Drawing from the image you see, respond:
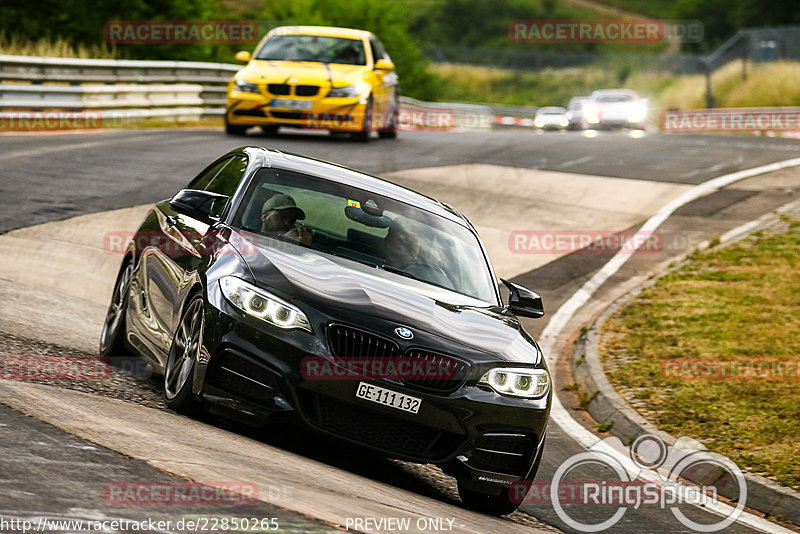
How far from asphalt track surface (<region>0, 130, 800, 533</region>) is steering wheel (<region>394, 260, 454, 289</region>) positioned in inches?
54.9

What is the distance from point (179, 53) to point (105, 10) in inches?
140

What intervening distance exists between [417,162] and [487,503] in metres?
14.9

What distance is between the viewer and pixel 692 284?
14172 millimetres

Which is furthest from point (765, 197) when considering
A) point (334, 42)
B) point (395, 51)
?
point (395, 51)

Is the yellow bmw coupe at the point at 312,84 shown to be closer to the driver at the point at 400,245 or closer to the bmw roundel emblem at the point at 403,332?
the driver at the point at 400,245

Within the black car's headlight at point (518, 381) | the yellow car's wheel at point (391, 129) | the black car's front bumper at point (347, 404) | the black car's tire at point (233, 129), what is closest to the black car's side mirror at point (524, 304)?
the black car's headlight at point (518, 381)

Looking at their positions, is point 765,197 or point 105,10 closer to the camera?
point 765,197

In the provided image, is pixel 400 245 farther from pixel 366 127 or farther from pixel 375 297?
pixel 366 127

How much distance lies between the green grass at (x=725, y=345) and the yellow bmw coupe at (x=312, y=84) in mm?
8558

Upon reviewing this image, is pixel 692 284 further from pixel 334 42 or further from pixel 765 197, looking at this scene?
pixel 334 42

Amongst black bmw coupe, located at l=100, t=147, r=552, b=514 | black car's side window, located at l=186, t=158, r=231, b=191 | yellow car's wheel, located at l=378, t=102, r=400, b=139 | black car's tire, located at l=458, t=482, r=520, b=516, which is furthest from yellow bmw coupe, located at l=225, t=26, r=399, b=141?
black car's tire, located at l=458, t=482, r=520, b=516

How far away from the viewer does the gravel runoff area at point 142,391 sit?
6.71m

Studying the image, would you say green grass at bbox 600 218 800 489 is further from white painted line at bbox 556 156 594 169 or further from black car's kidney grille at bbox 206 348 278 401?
white painted line at bbox 556 156 594 169

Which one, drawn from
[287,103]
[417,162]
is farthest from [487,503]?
[287,103]
